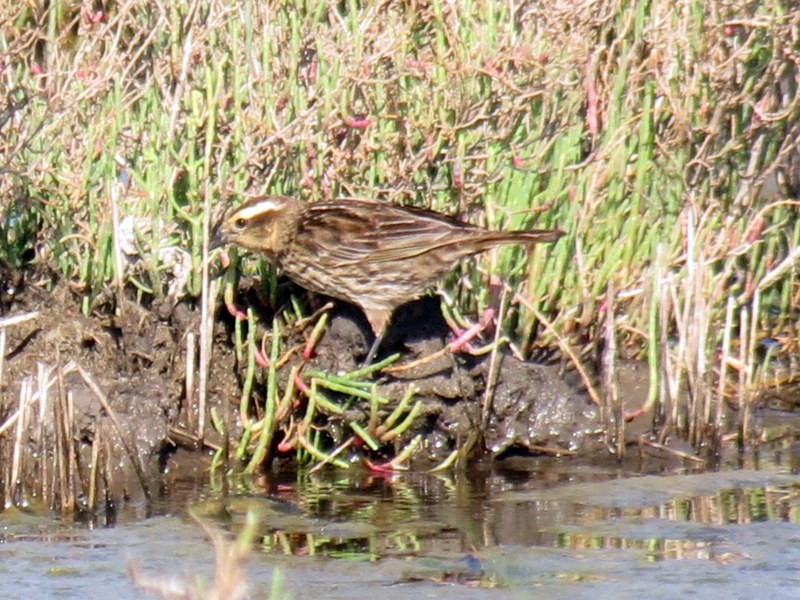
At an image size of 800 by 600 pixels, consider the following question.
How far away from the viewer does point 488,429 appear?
8.20m

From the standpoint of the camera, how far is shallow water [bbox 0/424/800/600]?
231 inches

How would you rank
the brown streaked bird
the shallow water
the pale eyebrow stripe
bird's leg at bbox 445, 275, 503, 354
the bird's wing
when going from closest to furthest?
the shallow water → the pale eyebrow stripe → the brown streaked bird → the bird's wing → bird's leg at bbox 445, 275, 503, 354

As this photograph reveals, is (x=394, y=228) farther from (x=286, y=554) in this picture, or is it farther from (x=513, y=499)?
A: (x=286, y=554)

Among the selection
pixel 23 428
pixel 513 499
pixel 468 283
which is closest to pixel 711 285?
pixel 468 283

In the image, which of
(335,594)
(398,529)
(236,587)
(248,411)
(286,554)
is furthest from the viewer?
(248,411)

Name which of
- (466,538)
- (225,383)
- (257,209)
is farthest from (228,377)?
(466,538)

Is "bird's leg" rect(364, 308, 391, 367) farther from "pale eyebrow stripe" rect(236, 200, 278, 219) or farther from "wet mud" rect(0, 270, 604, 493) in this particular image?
"pale eyebrow stripe" rect(236, 200, 278, 219)

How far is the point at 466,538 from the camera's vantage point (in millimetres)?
6621

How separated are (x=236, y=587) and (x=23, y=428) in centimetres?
419

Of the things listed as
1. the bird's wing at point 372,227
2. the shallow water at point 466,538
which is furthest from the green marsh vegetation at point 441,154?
the shallow water at point 466,538

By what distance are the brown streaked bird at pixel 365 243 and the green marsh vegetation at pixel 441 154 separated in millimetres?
190

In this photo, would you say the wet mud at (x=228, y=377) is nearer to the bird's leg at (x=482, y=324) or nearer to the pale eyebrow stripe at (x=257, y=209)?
the bird's leg at (x=482, y=324)

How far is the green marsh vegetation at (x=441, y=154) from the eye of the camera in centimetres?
760

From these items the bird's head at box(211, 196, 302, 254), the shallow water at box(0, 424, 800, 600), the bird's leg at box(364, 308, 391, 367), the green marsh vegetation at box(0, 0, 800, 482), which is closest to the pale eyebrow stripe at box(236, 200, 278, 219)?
the bird's head at box(211, 196, 302, 254)
